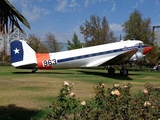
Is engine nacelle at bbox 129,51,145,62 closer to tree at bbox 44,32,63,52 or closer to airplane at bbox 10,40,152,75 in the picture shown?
airplane at bbox 10,40,152,75

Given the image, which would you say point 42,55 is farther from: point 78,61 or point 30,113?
point 30,113

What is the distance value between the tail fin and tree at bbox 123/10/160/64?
19671 millimetres

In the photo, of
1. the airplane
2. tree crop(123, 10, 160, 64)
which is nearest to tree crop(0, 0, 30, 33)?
the airplane

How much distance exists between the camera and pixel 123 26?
130 feet

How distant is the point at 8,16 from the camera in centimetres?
527

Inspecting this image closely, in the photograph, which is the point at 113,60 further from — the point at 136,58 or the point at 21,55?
the point at 21,55

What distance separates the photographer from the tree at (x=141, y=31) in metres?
37.1

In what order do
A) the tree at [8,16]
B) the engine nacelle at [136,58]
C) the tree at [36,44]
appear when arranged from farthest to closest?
the tree at [36,44] → the engine nacelle at [136,58] → the tree at [8,16]

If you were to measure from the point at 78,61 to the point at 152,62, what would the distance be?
1740cm

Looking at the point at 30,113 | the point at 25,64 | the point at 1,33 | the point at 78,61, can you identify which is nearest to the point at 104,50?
the point at 78,61

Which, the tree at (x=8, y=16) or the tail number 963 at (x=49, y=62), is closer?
the tree at (x=8, y=16)

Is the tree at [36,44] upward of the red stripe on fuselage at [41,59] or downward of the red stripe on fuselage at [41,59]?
upward

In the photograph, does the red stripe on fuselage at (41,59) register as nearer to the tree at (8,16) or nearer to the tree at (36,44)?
the tree at (8,16)

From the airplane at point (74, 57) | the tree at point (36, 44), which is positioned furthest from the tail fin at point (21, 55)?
the tree at point (36, 44)
